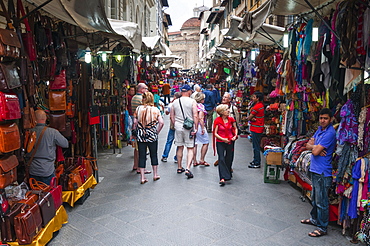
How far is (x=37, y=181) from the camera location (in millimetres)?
4566

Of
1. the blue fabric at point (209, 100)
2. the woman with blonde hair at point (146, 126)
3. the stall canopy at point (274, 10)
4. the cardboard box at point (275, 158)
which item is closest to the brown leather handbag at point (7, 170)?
the woman with blonde hair at point (146, 126)

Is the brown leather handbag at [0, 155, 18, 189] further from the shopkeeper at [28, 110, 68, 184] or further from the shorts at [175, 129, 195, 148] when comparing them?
the shorts at [175, 129, 195, 148]

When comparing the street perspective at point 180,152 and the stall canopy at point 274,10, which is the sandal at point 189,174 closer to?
the street perspective at point 180,152

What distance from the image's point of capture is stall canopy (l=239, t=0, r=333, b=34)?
17.1 feet

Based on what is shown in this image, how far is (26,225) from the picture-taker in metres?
3.65

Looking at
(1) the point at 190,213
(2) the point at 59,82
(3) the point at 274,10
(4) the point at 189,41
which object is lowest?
(1) the point at 190,213

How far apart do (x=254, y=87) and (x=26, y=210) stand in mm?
8421

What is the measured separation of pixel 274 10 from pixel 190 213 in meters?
3.54

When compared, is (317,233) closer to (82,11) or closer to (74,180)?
(74,180)

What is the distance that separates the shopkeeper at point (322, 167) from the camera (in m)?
4.38

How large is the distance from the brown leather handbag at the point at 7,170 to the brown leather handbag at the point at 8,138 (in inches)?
5.2

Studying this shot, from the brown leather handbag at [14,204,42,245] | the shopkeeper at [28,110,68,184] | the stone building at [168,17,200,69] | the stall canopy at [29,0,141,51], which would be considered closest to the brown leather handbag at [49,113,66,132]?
the shopkeeper at [28,110,68,184]

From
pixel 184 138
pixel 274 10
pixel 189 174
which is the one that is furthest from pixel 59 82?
pixel 274 10

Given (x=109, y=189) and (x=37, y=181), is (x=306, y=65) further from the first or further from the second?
(x=37, y=181)
